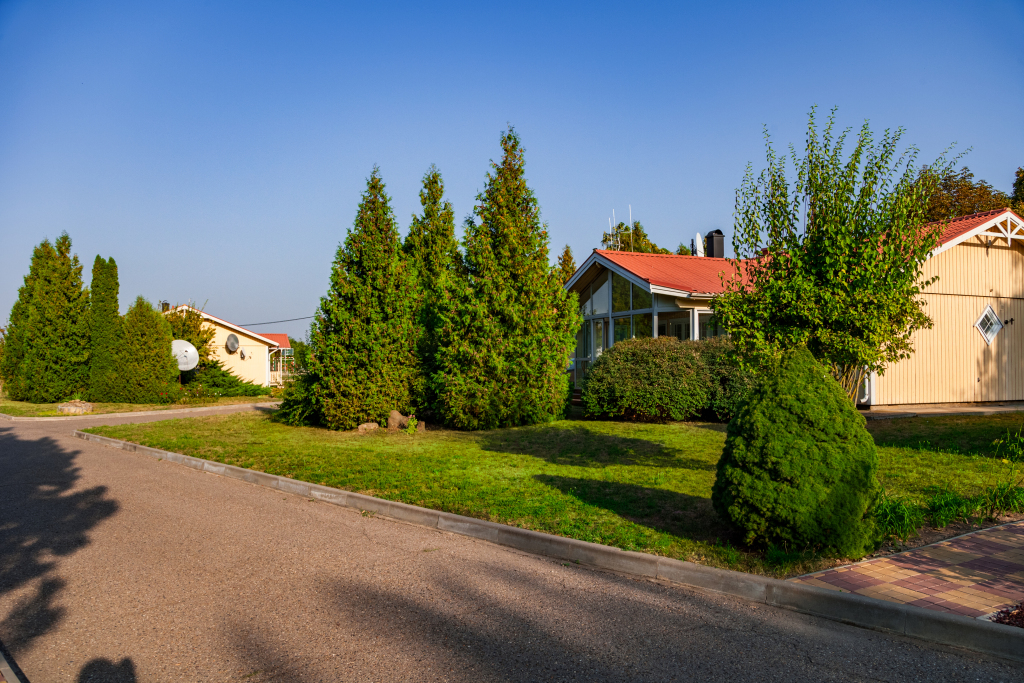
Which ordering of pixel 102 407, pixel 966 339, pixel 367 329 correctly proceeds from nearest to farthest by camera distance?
pixel 367 329
pixel 966 339
pixel 102 407

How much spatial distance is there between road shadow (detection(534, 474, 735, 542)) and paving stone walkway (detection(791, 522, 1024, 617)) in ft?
4.07

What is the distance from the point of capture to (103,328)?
27906 millimetres

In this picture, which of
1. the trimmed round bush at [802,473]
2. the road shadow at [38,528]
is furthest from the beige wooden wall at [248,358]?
the trimmed round bush at [802,473]

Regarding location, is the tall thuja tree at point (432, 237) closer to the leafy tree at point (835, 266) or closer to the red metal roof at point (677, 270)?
the red metal roof at point (677, 270)

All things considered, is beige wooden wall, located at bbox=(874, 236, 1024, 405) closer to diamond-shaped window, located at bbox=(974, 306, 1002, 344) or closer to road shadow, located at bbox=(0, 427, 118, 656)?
diamond-shaped window, located at bbox=(974, 306, 1002, 344)

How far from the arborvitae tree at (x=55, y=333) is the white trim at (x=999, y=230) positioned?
31550mm

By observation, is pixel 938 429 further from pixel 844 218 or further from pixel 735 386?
pixel 844 218

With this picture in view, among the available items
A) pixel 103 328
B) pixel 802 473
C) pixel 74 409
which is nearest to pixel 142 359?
pixel 103 328

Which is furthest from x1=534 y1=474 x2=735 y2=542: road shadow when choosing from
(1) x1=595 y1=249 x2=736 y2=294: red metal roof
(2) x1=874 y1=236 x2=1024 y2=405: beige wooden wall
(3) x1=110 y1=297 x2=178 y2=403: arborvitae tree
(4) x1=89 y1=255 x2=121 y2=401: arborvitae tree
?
(4) x1=89 y1=255 x2=121 y2=401: arborvitae tree

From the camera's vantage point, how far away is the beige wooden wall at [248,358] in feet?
135

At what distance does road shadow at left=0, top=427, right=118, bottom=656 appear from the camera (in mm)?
4789

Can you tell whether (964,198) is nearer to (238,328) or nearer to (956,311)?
(956,311)

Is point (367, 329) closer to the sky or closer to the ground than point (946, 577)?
closer to the sky

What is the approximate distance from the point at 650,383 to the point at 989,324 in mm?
11662
